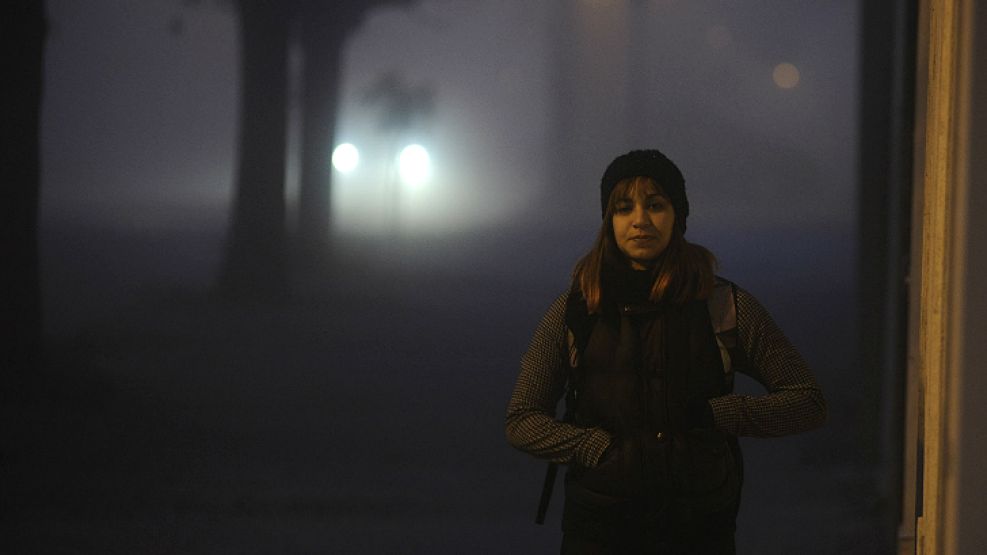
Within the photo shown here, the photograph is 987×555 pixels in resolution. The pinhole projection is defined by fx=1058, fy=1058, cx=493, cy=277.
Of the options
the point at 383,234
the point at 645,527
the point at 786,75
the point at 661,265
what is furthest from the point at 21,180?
the point at 645,527

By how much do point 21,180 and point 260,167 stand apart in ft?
3.67

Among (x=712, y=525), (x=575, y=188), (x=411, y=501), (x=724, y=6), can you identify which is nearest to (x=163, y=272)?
(x=411, y=501)

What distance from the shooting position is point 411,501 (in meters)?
4.62

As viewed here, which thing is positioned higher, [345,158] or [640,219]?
[345,158]

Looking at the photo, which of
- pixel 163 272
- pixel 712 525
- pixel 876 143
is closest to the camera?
pixel 712 525

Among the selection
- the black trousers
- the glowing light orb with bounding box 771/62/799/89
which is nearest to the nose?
the black trousers

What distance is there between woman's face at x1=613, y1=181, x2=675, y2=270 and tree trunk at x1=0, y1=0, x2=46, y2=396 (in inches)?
146

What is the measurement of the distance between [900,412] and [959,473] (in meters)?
2.07

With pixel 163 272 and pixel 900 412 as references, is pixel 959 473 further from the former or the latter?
pixel 163 272

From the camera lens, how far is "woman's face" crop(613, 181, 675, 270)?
203 centimetres

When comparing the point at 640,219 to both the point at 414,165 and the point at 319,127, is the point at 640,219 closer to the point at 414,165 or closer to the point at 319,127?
the point at 414,165

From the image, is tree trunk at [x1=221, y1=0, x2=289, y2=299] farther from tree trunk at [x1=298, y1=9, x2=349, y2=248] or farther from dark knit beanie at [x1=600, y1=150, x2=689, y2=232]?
dark knit beanie at [x1=600, y1=150, x2=689, y2=232]

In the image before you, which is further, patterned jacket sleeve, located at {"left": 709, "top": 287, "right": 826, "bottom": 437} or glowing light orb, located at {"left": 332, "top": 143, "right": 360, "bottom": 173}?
glowing light orb, located at {"left": 332, "top": 143, "right": 360, "bottom": 173}

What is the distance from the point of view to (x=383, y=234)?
4770 mm
